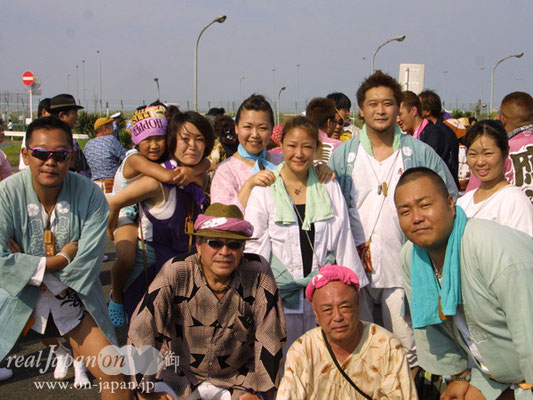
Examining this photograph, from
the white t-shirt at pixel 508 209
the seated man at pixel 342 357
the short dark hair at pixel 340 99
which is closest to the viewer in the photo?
the seated man at pixel 342 357

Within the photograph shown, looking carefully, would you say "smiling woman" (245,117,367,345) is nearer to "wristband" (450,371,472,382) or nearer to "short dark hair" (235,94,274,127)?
"short dark hair" (235,94,274,127)

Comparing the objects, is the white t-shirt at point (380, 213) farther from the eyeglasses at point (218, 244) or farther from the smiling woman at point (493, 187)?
the eyeglasses at point (218, 244)

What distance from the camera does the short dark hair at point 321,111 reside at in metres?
6.08

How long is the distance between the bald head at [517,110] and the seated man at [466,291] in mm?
2591

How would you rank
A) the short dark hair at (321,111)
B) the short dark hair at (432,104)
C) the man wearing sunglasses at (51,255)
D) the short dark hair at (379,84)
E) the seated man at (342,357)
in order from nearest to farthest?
the seated man at (342,357), the man wearing sunglasses at (51,255), the short dark hair at (379,84), the short dark hair at (321,111), the short dark hair at (432,104)

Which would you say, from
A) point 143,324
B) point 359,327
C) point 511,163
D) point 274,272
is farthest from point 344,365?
point 511,163

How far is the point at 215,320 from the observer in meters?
3.27

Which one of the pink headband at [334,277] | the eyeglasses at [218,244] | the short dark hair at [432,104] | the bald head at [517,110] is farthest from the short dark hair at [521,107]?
the eyeglasses at [218,244]

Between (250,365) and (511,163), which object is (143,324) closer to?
(250,365)

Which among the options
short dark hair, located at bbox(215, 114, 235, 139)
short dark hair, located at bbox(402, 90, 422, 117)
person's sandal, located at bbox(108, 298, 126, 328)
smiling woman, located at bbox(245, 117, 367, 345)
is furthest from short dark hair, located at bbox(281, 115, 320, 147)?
short dark hair, located at bbox(402, 90, 422, 117)

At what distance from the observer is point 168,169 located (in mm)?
4160

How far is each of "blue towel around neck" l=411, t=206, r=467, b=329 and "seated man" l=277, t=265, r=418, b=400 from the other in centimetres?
25

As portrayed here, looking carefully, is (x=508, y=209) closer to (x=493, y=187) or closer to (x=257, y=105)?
(x=493, y=187)

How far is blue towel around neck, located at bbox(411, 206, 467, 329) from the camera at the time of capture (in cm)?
284
